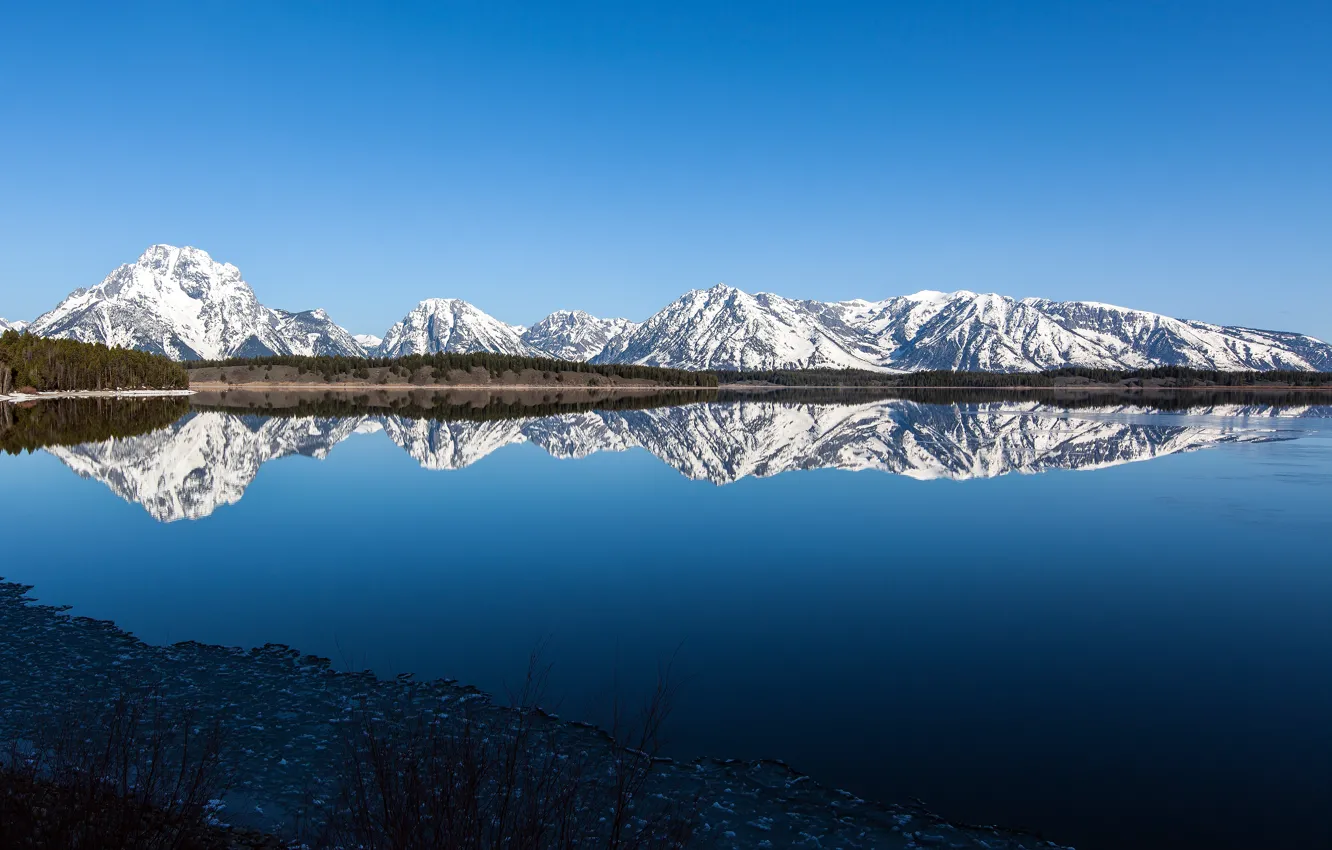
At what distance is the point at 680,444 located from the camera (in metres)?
70.8

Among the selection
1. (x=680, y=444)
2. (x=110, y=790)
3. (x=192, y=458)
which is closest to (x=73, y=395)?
(x=192, y=458)

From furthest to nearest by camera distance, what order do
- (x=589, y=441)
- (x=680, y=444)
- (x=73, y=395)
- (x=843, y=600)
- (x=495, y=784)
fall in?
(x=73, y=395)
(x=589, y=441)
(x=680, y=444)
(x=843, y=600)
(x=495, y=784)

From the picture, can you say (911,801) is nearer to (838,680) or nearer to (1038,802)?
(1038,802)

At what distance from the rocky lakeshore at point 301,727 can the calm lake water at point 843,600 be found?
0.67m

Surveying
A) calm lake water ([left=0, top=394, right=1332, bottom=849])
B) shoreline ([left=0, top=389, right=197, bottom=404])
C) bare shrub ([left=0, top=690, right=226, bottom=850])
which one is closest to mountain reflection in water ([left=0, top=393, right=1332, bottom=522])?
calm lake water ([left=0, top=394, right=1332, bottom=849])

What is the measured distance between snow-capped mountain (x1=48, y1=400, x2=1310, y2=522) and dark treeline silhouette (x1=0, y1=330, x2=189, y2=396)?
66628 millimetres

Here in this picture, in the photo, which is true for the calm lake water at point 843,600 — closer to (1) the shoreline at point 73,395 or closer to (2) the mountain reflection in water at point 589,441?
(2) the mountain reflection in water at point 589,441

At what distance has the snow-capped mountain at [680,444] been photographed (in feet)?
159

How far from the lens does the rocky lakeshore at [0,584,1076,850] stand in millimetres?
11039

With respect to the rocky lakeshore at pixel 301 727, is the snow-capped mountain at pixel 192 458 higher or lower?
higher

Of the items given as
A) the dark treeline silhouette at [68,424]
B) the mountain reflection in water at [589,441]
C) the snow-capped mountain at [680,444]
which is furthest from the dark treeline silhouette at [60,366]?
the snow-capped mountain at [680,444]

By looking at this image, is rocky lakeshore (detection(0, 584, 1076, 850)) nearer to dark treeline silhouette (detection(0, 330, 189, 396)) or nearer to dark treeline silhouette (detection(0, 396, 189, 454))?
dark treeline silhouette (detection(0, 396, 189, 454))

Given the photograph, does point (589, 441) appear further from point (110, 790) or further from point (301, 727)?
point (110, 790)

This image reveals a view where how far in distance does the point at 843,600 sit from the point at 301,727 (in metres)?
13.5
